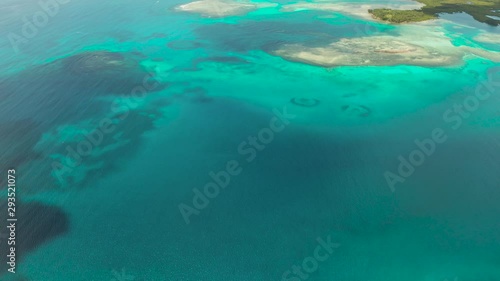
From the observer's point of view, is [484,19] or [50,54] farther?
[484,19]

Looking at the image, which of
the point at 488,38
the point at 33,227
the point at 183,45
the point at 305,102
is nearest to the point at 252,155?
the point at 305,102

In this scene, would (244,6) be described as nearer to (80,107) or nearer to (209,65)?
(209,65)

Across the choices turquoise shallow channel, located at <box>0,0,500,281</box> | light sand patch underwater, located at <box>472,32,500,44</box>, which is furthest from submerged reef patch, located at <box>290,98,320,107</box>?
light sand patch underwater, located at <box>472,32,500,44</box>

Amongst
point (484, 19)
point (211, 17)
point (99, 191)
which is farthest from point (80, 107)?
point (484, 19)

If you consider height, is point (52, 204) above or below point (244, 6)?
below

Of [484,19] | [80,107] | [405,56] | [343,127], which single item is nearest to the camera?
[343,127]

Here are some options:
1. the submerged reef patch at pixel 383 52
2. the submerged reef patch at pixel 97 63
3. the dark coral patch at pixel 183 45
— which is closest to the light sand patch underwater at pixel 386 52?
the submerged reef patch at pixel 383 52
